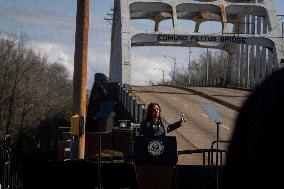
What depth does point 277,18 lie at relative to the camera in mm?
68625

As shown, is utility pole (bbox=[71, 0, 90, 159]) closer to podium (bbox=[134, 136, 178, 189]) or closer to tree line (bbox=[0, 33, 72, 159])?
podium (bbox=[134, 136, 178, 189])

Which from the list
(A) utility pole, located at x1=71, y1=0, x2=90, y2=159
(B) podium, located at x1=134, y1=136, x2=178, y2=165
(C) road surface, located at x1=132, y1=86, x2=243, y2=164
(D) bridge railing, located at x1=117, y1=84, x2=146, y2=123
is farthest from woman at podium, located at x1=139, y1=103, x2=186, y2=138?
(D) bridge railing, located at x1=117, y1=84, x2=146, y2=123

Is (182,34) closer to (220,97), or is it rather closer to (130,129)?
(220,97)

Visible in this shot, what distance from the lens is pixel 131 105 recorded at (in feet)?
104

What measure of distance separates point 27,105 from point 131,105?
37049mm

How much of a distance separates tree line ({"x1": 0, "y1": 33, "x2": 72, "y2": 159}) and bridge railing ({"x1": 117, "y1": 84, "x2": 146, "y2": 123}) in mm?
17438

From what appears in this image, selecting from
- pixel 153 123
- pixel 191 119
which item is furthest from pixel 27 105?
pixel 153 123

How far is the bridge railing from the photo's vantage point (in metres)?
28.1

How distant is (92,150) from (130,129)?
1.51 metres

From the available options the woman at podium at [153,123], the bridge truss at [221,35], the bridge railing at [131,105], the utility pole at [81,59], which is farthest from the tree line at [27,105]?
the woman at podium at [153,123]

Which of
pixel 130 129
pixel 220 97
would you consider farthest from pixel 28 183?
pixel 220 97

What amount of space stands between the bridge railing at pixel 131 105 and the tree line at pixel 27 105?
17438mm

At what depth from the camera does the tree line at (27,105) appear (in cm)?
6081

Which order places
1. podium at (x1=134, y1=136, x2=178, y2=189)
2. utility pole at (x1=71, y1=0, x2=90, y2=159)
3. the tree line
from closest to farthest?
podium at (x1=134, y1=136, x2=178, y2=189)
utility pole at (x1=71, y1=0, x2=90, y2=159)
the tree line
